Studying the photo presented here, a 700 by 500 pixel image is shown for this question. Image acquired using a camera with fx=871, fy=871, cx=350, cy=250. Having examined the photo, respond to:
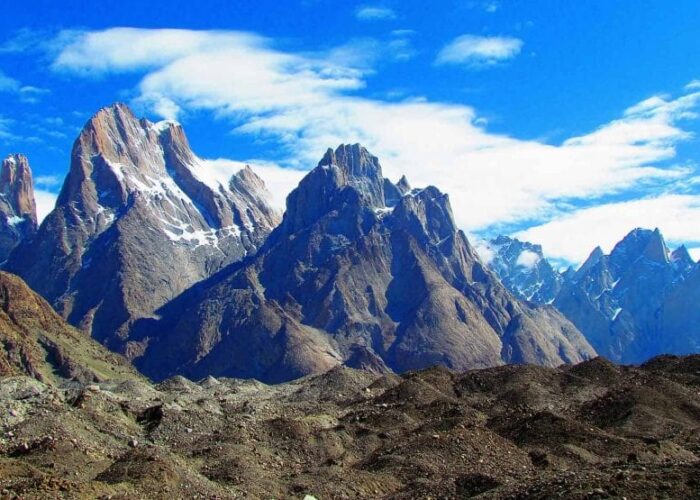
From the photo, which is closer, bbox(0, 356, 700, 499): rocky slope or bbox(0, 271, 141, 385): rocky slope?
bbox(0, 356, 700, 499): rocky slope

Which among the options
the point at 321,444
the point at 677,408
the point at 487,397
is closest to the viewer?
the point at 321,444

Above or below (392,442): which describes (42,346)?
above

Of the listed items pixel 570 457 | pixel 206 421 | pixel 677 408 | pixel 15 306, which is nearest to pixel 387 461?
pixel 570 457

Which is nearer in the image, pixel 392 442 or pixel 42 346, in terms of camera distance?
pixel 392 442

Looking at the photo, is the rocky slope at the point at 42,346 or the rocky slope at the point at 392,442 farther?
the rocky slope at the point at 42,346

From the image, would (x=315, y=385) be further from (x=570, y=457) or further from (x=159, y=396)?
(x=570, y=457)
